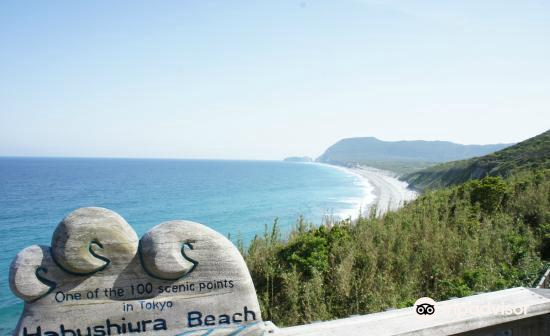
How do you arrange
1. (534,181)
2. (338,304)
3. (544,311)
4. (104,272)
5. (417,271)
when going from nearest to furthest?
(544,311)
(104,272)
(338,304)
(417,271)
(534,181)

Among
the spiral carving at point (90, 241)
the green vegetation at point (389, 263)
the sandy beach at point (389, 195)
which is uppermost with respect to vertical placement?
the spiral carving at point (90, 241)

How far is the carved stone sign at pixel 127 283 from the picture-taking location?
259cm

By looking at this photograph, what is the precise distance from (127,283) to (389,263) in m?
3.82

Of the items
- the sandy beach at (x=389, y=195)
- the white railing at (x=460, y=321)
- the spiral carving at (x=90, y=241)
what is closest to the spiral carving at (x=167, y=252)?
the spiral carving at (x=90, y=241)

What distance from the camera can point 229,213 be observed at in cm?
4253

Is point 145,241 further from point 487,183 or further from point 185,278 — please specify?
point 487,183

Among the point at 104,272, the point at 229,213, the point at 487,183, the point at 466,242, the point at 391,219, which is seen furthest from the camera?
the point at 229,213

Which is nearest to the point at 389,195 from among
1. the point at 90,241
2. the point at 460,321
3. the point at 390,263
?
the point at 390,263

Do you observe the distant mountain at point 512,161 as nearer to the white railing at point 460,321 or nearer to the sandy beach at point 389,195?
the sandy beach at point 389,195

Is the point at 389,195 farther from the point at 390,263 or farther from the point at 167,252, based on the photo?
the point at 167,252

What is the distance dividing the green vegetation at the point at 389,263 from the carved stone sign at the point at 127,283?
1866mm

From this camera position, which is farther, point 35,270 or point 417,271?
point 417,271

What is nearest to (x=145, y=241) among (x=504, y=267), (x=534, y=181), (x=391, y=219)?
(x=504, y=267)

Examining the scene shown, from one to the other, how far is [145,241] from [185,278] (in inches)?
15.8
